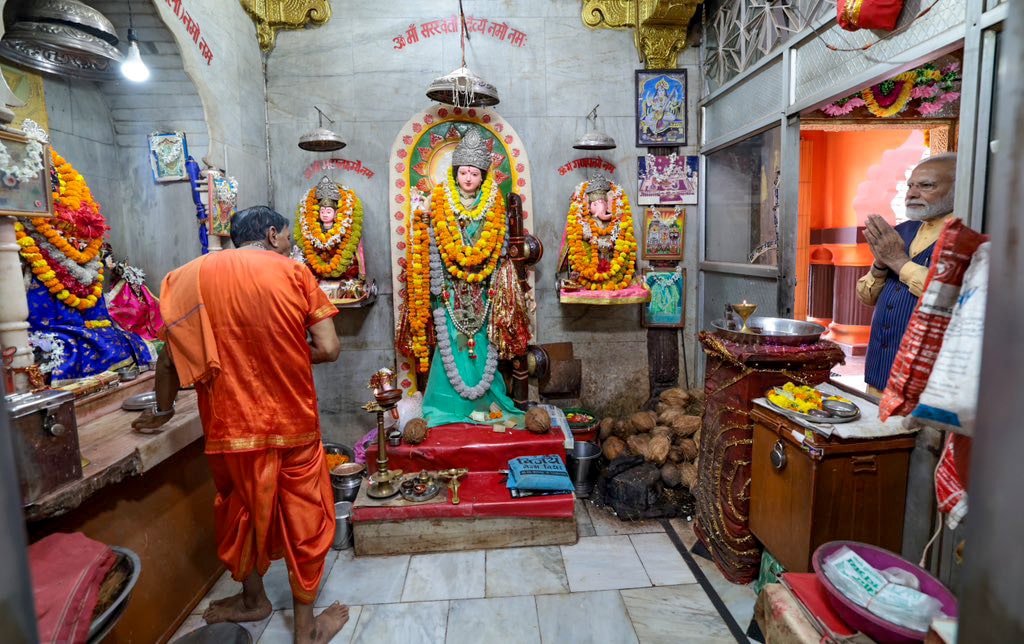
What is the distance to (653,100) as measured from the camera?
18.5 feet

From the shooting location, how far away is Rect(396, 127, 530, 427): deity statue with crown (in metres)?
4.92

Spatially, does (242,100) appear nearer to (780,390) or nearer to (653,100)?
(653,100)

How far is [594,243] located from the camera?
5.39m

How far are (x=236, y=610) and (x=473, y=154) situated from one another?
3.87m

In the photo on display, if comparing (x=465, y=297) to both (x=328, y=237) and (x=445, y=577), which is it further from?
(x=445, y=577)

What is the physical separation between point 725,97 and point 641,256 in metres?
1.73

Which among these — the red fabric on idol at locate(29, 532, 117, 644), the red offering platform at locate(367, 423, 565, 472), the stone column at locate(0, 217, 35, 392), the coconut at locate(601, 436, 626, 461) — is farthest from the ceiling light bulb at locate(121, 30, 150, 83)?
the coconut at locate(601, 436, 626, 461)

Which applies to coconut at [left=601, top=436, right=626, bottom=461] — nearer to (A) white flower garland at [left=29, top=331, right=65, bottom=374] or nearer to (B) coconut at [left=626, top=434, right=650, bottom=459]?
(B) coconut at [left=626, top=434, right=650, bottom=459]

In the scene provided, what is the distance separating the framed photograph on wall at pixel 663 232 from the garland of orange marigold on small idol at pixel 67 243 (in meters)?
4.72

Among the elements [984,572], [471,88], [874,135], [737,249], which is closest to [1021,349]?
[984,572]

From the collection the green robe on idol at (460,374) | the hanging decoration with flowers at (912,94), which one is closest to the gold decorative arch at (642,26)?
the hanging decoration with flowers at (912,94)

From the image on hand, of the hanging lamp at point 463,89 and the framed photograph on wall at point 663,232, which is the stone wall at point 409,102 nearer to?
the framed photograph on wall at point 663,232

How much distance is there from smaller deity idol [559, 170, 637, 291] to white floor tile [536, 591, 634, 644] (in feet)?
9.53

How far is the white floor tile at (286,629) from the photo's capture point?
308 cm
